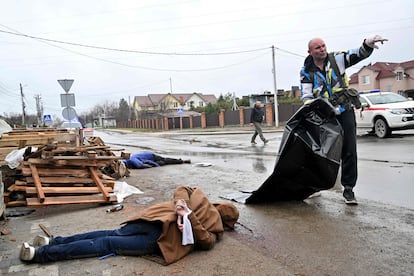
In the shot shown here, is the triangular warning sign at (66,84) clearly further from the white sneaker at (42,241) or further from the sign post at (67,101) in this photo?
the white sneaker at (42,241)

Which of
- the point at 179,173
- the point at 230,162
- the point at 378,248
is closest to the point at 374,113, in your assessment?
the point at 230,162

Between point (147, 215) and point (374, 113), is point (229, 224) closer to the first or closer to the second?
point (147, 215)

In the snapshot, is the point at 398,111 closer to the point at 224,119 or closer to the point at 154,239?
the point at 154,239

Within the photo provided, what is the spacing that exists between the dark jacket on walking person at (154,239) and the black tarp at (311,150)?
133 cm

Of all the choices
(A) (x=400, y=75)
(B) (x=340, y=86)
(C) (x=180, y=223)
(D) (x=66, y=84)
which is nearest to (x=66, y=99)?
(D) (x=66, y=84)

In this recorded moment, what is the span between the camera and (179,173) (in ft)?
25.6

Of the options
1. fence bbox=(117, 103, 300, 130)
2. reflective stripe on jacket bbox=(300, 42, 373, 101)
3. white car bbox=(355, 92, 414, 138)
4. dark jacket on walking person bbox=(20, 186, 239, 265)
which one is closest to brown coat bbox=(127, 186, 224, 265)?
dark jacket on walking person bbox=(20, 186, 239, 265)

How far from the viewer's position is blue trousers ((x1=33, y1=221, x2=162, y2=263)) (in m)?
3.11

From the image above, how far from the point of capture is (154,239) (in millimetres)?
3096

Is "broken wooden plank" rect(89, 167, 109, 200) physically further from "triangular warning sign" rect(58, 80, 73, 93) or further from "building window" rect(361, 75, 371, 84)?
"building window" rect(361, 75, 371, 84)

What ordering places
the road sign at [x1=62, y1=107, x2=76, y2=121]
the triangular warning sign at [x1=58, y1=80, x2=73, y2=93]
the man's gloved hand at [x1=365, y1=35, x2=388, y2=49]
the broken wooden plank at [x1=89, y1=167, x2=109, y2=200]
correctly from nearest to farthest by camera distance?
the man's gloved hand at [x1=365, y1=35, x2=388, y2=49] < the broken wooden plank at [x1=89, y1=167, x2=109, y2=200] < the triangular warning sign at [x1=58, y1=80, x2=73, y2=93] < the road sign at [x1=62, y1=107, x2=76, y2=121]

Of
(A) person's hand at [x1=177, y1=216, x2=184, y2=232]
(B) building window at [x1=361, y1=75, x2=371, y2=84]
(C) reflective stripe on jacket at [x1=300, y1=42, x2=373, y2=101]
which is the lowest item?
(A) person's hand at [x1=177, y1=216, x2=184, y2=232]

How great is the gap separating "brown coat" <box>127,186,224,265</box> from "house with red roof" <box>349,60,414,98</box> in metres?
53.5

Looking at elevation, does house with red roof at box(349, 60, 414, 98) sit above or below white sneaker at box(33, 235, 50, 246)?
above
